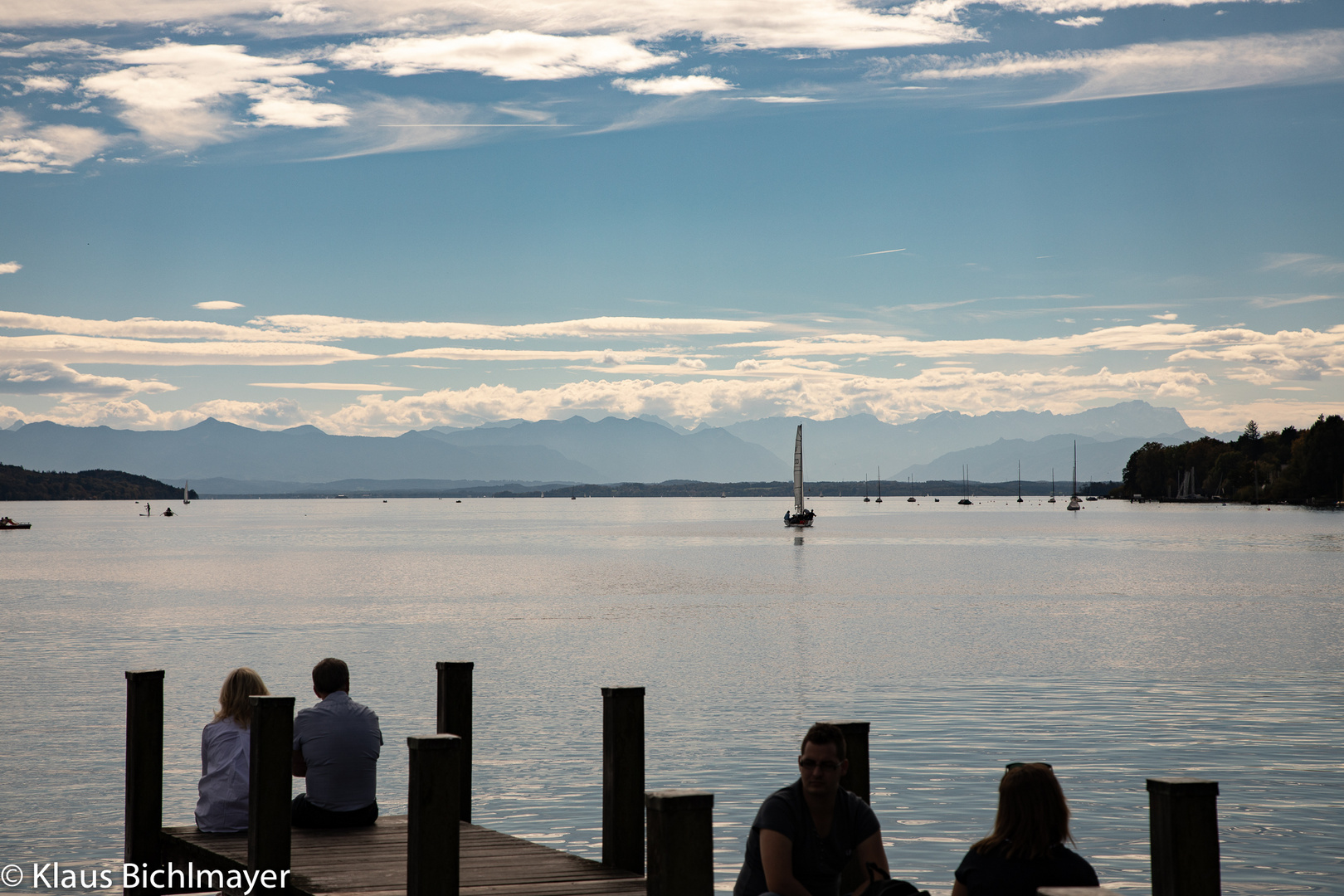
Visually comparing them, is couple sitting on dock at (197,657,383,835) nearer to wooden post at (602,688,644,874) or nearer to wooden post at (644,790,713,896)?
wooden post at (602,688,644,874)

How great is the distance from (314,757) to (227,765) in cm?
101

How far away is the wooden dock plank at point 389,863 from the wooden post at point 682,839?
2943mm

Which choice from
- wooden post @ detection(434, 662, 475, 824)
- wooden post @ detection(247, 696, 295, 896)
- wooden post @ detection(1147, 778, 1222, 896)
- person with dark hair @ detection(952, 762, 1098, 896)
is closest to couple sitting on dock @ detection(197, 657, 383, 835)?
wooden post @ detection(247, 696, 295, 896)

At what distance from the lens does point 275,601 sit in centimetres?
5997

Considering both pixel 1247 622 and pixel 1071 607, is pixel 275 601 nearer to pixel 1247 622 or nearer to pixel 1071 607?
pixel 1071 607

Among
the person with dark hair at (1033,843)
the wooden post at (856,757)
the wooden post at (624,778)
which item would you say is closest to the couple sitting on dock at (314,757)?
the wooden post at (624,778)

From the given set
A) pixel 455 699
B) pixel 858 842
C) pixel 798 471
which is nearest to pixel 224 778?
pixel 455 699

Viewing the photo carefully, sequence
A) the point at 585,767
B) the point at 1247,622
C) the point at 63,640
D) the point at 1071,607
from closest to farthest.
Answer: the point at 585,767, the point at 63,640, the point at 1247,622, the point at 1071,607

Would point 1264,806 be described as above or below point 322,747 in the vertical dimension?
below

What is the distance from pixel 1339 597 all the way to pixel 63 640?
55.9 metres

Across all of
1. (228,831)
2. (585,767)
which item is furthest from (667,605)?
(228,831)

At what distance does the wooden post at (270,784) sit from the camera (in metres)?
11.4

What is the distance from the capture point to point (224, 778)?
13.0 meters

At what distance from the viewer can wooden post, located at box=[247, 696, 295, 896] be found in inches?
447
